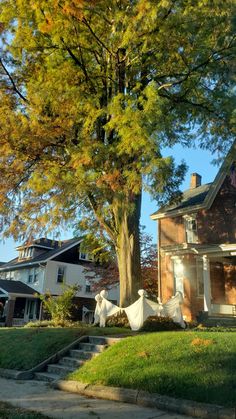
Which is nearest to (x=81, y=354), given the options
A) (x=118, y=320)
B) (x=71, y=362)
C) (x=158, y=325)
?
(x=71, y=362)

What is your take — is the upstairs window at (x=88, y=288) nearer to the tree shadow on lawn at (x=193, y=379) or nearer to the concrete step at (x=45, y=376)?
the concrete step at (x=45, y=376)

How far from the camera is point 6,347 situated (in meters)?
12.2

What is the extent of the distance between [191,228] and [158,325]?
12.2 meters

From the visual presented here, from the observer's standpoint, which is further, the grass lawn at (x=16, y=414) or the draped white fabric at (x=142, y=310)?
the draped white fabric at (x=142, y=310)

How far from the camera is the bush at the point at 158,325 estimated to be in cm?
1321

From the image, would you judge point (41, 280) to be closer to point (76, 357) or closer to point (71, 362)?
point (76, 357)

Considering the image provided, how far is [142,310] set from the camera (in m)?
13.3

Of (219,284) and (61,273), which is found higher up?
(61,273)

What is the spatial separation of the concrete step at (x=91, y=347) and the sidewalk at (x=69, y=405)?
2.08 meters

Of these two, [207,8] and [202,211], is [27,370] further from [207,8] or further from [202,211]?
[202,211]

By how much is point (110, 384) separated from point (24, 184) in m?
9.63

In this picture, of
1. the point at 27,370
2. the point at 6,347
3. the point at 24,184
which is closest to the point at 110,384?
the point at 27,370

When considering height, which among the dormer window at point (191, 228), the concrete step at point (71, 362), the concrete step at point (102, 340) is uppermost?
the dormer window at point (191, 228)

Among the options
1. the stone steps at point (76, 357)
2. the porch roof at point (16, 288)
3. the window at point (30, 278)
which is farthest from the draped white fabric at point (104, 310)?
the window at point (30, 278)
